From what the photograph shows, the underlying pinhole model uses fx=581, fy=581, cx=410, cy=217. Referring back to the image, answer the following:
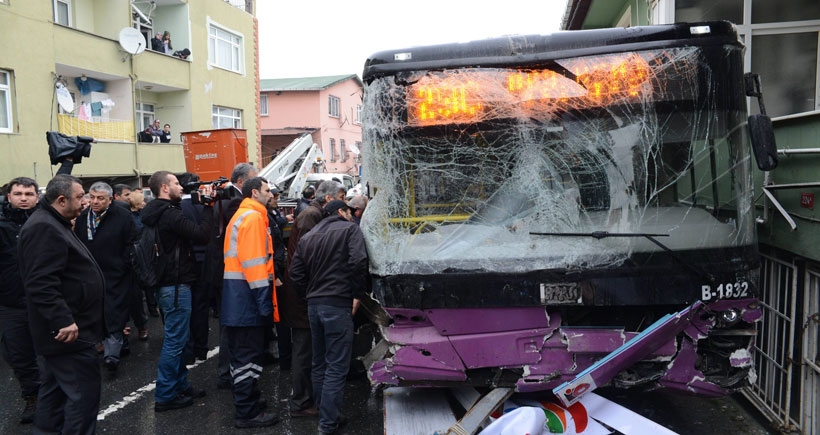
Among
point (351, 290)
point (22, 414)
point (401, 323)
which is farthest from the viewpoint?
point (22, 414)

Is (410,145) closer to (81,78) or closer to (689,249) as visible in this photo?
(689,249)

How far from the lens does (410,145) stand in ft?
12.3

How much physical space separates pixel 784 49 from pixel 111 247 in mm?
7329

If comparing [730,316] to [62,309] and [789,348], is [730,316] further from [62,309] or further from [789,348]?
[62,309]

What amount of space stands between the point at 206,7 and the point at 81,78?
568 centimetres

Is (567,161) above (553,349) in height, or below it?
above

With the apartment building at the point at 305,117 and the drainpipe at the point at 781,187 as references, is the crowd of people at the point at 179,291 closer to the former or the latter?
the drainpipe at the point at 781,187

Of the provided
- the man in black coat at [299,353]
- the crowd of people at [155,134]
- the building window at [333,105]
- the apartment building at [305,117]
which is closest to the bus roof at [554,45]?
the man in black coat at [299,353]

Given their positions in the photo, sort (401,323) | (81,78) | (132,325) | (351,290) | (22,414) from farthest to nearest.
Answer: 1. (81,78)
2. (132,325)
3. (22,414)
4. (351,290)
5. (401,323)

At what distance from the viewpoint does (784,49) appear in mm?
6352

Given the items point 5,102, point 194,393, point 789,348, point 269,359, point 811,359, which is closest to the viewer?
point 811,359

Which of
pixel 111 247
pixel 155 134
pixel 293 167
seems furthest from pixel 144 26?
pixel 111 247

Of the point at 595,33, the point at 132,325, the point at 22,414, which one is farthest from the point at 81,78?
the point at 595,33

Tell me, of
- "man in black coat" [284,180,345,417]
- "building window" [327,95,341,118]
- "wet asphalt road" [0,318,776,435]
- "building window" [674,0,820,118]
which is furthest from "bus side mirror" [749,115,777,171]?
"building window" [327,95,341,118]
